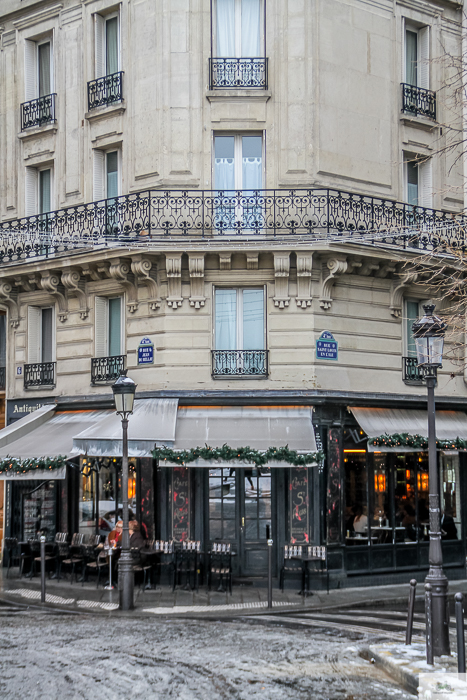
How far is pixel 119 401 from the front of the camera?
15.7m

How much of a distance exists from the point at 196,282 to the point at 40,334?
5.06m

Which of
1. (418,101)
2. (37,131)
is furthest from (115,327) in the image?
(418,101)

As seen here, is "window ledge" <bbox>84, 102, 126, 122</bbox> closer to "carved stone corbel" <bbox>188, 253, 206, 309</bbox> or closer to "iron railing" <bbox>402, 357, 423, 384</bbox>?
"carved stone corbel" <bbox>188, 253, 206, 309</bbox>

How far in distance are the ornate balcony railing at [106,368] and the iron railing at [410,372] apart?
6167 millimetres

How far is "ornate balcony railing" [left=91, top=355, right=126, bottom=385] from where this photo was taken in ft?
63.2

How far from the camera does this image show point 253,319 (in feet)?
60.8

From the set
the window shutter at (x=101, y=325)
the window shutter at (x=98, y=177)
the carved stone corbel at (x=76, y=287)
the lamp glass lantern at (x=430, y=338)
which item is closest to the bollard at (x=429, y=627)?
the lamp glass lantern at (x=430, y=338)

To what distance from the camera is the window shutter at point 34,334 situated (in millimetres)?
21172

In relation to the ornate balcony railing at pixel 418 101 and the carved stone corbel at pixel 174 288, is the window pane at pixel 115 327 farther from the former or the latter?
the ornate balcony railing at pixel 418 101

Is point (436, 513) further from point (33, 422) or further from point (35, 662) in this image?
point (33, 422)

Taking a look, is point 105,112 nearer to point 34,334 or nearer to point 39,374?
point 34,334

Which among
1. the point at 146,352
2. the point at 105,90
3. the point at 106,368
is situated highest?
the point at 105,90

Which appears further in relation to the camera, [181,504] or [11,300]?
[11,300]

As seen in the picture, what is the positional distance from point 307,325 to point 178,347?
8.85 ft
